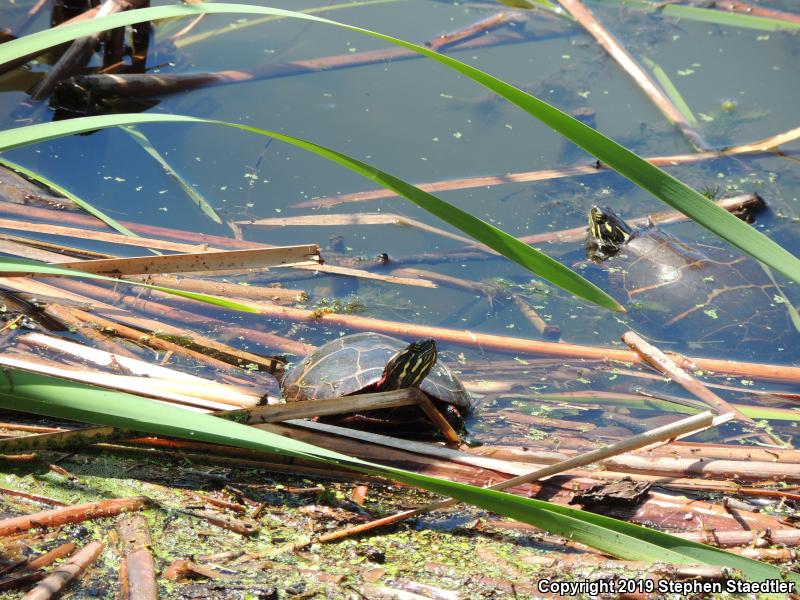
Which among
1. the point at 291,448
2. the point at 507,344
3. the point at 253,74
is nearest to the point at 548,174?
the point at 507,344

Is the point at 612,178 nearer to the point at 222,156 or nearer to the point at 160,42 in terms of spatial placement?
the point at 222,156

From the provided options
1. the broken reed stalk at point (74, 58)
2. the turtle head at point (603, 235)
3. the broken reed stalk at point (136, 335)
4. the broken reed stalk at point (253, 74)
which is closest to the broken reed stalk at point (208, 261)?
the broken reed stalk at point (136, 335)

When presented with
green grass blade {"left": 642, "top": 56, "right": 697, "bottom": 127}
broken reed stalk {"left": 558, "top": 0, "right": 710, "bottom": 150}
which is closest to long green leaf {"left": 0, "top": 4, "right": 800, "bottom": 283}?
broken reed stalk {"left": 558, "top": 0, "right": 710, "bottom": 150}

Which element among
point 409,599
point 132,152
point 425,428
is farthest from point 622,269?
point 409,599

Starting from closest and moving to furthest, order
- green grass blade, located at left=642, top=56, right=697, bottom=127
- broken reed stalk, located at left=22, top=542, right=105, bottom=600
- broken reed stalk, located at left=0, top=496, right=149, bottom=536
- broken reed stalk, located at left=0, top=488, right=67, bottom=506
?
broken reed stalk, located at left=22, top=542, right=105, bottom=600 < broken reed stalk, located at left=0, top=496, right=149, bottom=536 < broken reed stalk, located at left=0, top=488, right=67, bottom=506 < green grass blade, located at left=642, top=56, right=697, bottom=127

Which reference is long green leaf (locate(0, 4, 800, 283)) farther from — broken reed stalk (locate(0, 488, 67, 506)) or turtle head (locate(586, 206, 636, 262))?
turtle head (locate(586, 206, 636, 262))

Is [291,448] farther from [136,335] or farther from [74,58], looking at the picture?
[74,58]
